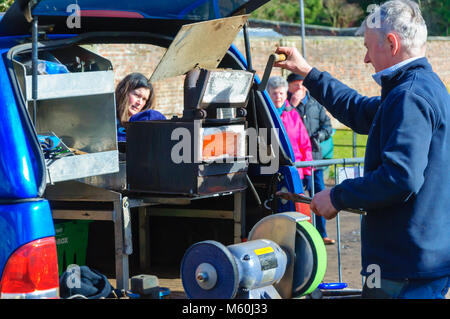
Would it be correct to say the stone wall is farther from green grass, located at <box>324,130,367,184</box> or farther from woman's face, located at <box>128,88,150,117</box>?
woman's face, located at <box>128,88,150,117</box>

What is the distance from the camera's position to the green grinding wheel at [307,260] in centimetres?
358

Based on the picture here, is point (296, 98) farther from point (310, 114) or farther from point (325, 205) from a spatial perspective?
point (325, 205)

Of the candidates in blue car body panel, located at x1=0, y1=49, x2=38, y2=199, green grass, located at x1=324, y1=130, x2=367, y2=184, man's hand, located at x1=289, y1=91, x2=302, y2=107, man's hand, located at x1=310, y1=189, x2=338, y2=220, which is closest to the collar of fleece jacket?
man's hand, located at x1=310, y1=189, x2=338, y2=220

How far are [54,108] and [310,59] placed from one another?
23051mm

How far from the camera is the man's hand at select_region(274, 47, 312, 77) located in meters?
4.16

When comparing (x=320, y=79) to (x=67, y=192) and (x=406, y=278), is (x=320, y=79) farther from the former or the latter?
(x=67, y=192)

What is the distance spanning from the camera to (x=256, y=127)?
463 cm

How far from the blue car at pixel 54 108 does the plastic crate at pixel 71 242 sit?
3.80ft

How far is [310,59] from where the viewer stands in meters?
26.6

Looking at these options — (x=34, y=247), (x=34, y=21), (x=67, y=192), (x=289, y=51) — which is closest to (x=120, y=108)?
(x=67, y=192)

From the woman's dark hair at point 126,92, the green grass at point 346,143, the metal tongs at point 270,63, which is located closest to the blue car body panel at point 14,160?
the metal tongs at point 270,63

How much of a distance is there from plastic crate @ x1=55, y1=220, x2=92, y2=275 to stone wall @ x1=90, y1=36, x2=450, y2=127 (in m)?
11.2

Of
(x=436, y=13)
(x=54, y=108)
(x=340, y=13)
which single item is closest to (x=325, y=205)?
(x=54, y=108)

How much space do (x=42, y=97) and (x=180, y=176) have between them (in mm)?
1165
